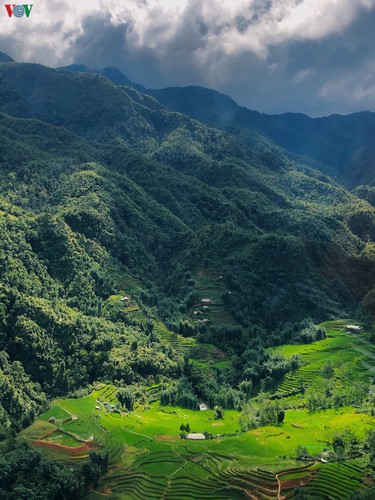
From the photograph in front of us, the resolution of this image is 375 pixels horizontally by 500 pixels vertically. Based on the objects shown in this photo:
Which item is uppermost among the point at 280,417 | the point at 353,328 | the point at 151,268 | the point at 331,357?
the point at 151,268

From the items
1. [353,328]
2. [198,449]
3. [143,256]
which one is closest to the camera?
[198,449]

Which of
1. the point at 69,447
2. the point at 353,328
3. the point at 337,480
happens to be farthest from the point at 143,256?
the point at 337,480

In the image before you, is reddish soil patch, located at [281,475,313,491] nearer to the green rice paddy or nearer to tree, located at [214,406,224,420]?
the green rice paddy

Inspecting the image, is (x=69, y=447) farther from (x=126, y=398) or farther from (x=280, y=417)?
(x=280, y=417)

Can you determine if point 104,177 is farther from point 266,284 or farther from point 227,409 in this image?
point 227,409

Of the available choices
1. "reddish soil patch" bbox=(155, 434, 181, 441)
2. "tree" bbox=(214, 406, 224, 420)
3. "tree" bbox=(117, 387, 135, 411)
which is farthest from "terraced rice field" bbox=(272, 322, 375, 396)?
"reddish soil patch" bbox=(155, 434, 181, 441)

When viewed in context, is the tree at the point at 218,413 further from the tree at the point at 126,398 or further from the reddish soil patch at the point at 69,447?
the reddish soil patch at the point at 69,447

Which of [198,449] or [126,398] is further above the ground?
[126,398]
